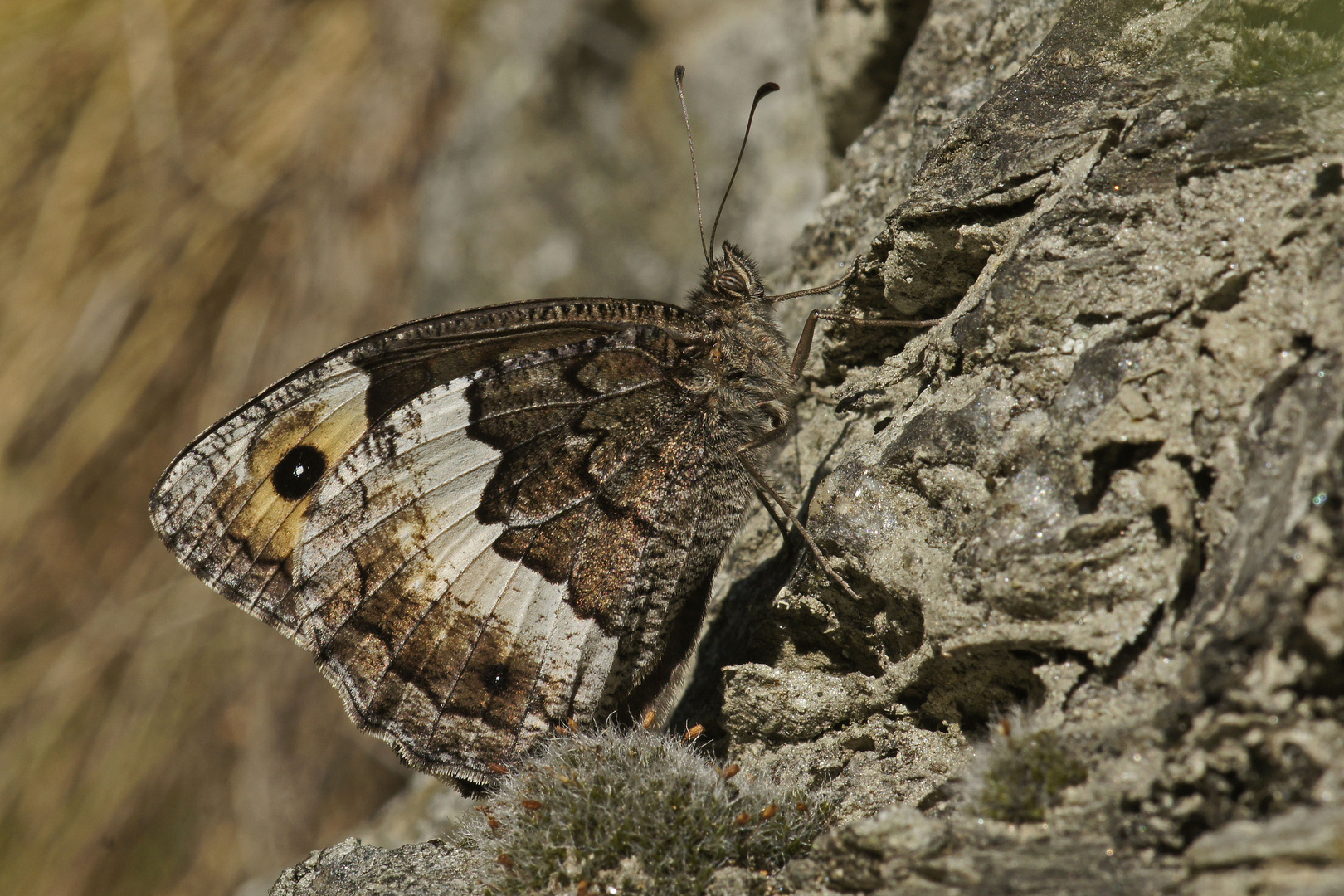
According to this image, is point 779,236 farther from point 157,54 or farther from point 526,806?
point 157,54

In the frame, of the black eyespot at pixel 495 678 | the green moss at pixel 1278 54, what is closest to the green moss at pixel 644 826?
the black eyespot at pixel 495 678

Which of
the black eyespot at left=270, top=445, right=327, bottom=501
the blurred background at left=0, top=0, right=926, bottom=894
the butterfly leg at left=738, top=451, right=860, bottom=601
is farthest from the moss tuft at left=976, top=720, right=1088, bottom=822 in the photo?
the blurred background at left=0, top=0, right=926, bottom=894

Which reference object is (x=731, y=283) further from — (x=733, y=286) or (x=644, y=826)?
(x=644, y=826)

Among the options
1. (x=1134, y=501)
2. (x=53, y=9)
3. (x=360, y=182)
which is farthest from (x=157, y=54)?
(x=1134, y=501)

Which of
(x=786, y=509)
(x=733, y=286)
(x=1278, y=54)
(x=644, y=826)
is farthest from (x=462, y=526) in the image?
(x=1278, y=54)

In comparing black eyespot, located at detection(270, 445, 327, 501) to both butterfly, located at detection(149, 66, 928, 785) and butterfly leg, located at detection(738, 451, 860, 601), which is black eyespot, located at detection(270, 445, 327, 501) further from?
butterfly leg, located at detection(738, 451, 860, 601)

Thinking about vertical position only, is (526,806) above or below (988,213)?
below
